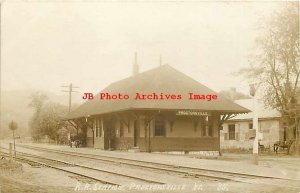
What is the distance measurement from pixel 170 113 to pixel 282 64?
8.14m

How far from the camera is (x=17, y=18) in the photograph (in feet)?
39.5

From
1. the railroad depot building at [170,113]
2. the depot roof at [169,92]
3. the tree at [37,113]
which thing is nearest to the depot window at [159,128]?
the railroad depot building at [170,113]

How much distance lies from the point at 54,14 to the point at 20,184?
4432mm

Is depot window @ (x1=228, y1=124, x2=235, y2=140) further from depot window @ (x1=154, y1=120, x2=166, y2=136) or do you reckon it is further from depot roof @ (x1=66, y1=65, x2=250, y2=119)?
depot window @ (x1=154, y1=120, x2=166, y2=136)

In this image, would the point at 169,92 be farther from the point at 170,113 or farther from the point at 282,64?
the point at 282,64

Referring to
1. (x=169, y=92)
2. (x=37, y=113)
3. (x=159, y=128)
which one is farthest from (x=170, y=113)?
→ (x=37, y=113)

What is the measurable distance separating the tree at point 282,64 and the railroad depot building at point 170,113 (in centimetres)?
287

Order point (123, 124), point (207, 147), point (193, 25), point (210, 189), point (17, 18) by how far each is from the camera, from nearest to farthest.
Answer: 1. point (210, 189)
2. point (17, 18)
3. point (193, 25)
4. point (207, 147)
5. point (123, 124)

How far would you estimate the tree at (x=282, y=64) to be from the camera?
28.1 meters

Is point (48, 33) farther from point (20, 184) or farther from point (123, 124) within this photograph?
point (123, 124)

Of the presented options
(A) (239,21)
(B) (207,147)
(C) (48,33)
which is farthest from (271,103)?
(C) (48,33)

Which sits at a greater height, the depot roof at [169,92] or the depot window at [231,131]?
the depot roof at [169,92]

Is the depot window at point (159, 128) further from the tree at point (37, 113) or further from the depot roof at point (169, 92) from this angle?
the tree at point (37, 113)

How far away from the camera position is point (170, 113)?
27938mm
